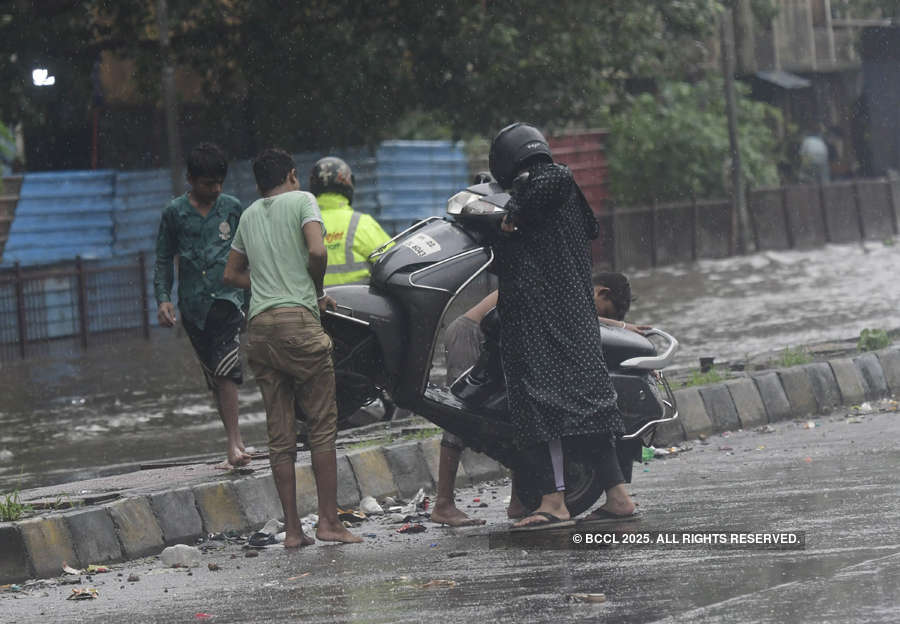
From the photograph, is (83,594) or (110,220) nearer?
(83,594)

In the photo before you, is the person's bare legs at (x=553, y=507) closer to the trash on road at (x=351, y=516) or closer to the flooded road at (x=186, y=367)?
the trash on road at (x=351, y=516)

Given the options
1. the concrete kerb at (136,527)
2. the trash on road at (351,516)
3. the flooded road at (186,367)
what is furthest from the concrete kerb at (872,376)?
the concrete kerb at (136,527)

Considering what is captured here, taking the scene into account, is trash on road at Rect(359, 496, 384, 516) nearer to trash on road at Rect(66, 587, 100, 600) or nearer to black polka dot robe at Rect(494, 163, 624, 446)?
black polka dot robe at Rect(494, 163, 624, 446)

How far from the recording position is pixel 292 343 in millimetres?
6285

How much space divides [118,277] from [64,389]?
18.7 feet

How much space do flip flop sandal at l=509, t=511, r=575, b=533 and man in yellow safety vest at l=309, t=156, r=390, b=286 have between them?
2.10 metres

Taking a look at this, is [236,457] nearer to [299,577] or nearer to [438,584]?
[299,577]

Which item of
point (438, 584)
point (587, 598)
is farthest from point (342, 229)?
point (587, 598)

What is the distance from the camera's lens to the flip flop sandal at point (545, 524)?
612cm

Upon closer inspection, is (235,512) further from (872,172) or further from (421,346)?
(872,172)

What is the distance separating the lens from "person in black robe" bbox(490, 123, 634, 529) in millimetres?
6141

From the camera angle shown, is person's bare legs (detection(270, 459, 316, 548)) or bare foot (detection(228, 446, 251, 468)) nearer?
person's bare legs (detection(270, 459, 316, 548))

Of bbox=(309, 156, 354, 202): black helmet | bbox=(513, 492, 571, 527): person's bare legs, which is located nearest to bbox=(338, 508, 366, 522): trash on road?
bbox=(513, 492, 571, 527): person's bare legs

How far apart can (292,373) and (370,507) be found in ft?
3.81
